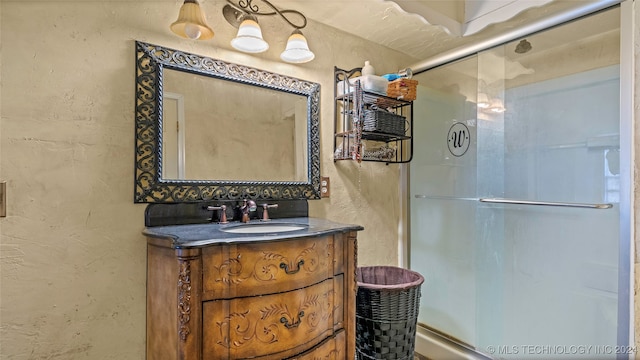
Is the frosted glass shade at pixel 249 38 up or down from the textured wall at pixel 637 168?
up

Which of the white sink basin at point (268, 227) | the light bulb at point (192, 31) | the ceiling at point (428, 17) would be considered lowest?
the white sink basin at point (268, 227)

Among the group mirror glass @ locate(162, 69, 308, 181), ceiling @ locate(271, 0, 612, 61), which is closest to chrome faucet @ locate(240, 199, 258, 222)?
mirror glass @ locate(162, 69, 308, 181)

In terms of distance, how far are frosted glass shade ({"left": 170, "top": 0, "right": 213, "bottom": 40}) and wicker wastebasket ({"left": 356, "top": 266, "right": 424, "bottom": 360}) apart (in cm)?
132

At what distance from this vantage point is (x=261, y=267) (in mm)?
1055

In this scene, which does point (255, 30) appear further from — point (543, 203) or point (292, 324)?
point (543, 203)

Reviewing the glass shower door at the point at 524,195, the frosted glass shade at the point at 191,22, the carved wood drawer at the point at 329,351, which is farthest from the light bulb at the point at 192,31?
the glass shower door at the point at 524,195

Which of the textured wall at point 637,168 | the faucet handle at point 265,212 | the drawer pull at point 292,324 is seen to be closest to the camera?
the drawer pull at point 292,324

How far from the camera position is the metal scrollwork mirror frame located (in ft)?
4.19

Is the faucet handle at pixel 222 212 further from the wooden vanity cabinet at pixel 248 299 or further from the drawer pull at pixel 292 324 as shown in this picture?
the drawer pull at pixel 292 324

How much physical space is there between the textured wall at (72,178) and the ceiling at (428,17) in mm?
792

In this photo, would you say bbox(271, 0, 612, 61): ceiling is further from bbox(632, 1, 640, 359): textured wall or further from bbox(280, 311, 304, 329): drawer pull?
bbox(280, 311, 304, 329): drawer pull

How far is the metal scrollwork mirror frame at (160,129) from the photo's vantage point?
1.28 metres

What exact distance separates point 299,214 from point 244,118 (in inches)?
21.5

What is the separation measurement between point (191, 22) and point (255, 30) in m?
0.29
